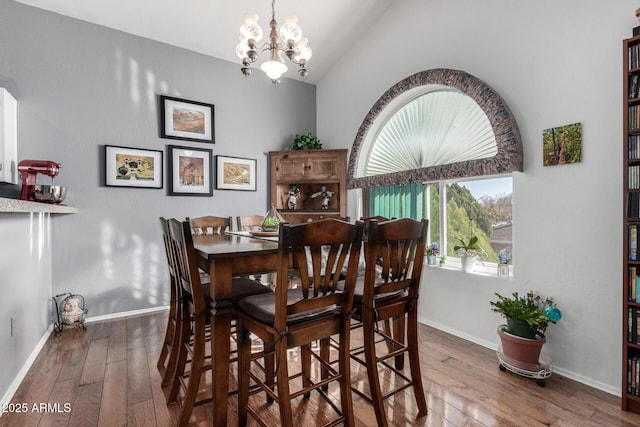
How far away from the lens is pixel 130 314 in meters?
3.49

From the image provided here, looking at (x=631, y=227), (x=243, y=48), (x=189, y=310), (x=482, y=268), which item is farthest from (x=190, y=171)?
(x=631, y=227)

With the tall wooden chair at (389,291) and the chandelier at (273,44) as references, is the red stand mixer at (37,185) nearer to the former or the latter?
the chandelier at (273,44)

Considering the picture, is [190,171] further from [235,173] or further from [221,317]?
[221,317]

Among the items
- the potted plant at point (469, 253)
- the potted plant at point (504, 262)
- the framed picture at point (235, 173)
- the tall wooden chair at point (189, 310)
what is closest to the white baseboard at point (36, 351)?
the tall wooden chair at point (189, 310)

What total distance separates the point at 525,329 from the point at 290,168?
3144 mm

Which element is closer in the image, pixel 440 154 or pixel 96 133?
pixel 440 154

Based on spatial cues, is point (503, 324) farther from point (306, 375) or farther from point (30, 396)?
point (30, 396)

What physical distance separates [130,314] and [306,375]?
2.56m

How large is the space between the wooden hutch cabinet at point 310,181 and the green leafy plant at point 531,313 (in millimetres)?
2187

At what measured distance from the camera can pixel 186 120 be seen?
150 inches

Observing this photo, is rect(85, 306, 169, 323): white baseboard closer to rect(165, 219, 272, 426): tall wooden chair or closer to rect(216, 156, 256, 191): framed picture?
rect(216, 156, 256, 191): framed picture

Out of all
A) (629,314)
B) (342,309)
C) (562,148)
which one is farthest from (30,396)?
(562,148)

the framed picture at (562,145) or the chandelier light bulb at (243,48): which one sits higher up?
the chandelier light bulb at (243,48)

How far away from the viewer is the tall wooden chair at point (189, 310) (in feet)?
5.12
